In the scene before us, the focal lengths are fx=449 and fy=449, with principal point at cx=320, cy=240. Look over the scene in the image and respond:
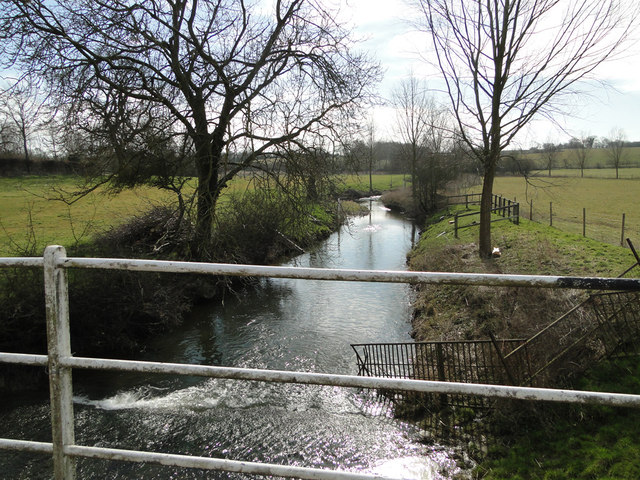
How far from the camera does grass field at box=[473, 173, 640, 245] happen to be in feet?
63.2

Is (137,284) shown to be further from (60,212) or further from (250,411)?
(60,212)

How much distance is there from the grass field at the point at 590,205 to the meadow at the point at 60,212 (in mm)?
9629

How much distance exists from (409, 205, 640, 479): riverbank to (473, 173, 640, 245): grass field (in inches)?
114

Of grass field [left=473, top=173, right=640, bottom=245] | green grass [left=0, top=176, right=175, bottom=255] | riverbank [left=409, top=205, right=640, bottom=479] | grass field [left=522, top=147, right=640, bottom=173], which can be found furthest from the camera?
grass field [left=522, top=147, right=640, bottom=173]

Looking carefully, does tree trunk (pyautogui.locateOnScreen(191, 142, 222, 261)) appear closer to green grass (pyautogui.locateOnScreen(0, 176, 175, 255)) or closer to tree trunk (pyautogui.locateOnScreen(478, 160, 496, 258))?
green grass (pyautogui.locateOnScreen(0, 176, 175, 255))

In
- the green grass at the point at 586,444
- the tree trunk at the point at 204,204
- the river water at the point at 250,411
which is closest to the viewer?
the green grass at the point at 586,444

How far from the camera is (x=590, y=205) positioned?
106 feet

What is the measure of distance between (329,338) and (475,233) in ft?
36.0

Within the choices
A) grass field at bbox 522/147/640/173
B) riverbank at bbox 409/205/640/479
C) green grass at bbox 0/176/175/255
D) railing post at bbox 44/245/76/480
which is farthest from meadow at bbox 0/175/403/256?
grass field at bbox 522/147/640/173

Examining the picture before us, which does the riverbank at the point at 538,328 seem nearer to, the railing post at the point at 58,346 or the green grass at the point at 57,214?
the railing post at the point at 58,346

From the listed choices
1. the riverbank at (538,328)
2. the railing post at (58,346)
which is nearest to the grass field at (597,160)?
the riverbank at (538,328)

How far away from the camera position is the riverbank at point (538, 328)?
4.89m

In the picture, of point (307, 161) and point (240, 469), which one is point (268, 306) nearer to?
point (307, 161)

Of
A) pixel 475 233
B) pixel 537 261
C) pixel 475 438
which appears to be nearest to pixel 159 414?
pixel 475 438
